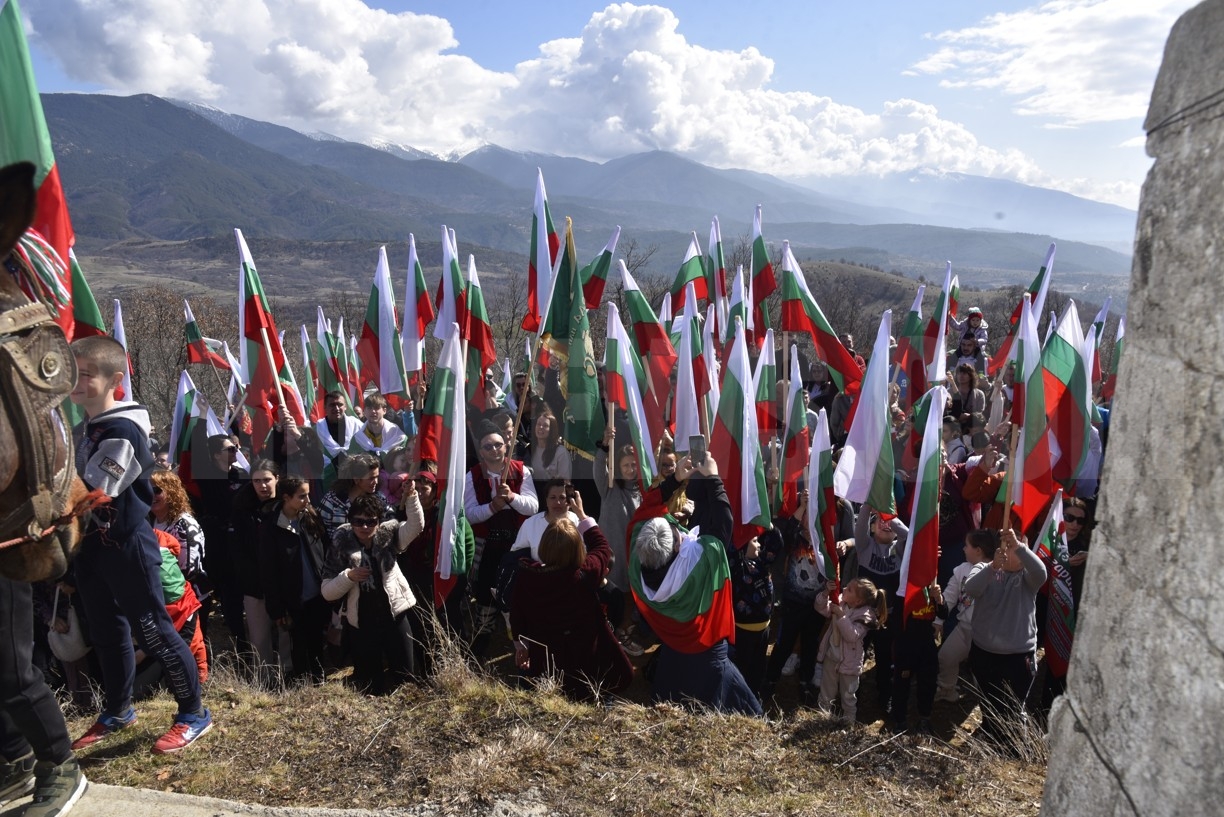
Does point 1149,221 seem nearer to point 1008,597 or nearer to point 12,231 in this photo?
point 12,231

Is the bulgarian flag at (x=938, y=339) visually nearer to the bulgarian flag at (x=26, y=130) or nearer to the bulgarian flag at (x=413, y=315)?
the bulgarian flag at (x=413, y=315)

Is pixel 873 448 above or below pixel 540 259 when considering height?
below

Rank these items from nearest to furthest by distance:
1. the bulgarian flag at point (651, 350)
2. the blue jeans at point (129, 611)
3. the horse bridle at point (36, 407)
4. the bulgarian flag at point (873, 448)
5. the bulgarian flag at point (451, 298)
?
the horse bridle at point (36, 407) → the blue jeans at point (129, 611) → the bulgarian flag at point (873, 448) → the bulgarian flag at point (651, 350) → the bulgarian flag at point (451, 298)

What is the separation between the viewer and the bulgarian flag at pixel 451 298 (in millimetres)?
9000

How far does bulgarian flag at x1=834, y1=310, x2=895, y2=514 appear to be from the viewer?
6.27 meters

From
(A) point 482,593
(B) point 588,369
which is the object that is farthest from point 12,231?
(B) point 588,369

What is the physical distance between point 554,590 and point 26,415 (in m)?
3.41

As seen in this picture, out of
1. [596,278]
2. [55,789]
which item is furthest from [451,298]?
[55,789]

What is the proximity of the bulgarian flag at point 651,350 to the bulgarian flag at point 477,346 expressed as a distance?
168cm

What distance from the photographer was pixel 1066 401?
617 centimetres

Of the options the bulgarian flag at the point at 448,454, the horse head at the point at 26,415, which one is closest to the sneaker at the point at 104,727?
the horse head at the point at 26,415

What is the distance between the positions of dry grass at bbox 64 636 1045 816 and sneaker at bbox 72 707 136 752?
65mm

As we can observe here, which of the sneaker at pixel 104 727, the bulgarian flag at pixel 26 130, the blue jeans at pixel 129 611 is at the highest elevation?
the bulgarian flag at pixel 26 130

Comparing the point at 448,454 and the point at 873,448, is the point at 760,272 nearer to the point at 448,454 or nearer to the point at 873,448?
the point at 873,448
